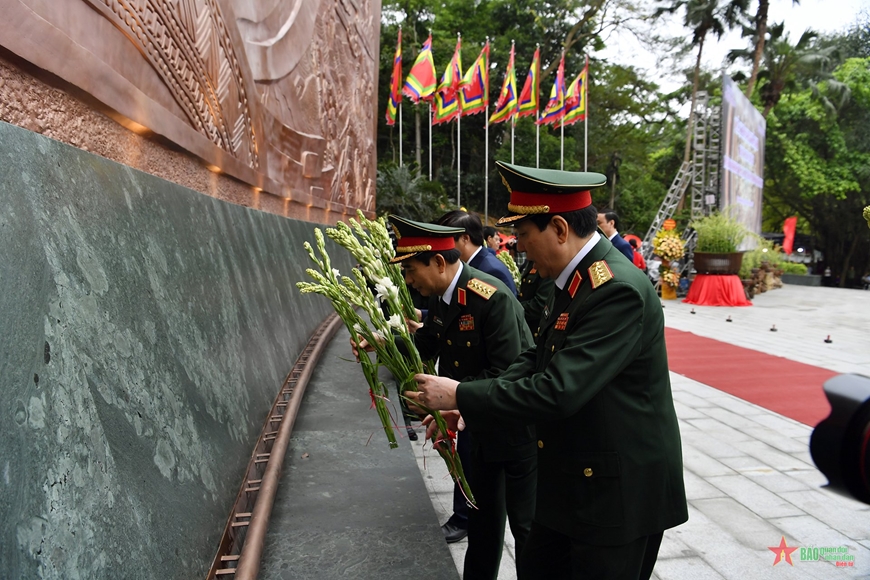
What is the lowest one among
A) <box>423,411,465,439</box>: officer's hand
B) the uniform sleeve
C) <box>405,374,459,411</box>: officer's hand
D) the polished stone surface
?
the polished stone surface

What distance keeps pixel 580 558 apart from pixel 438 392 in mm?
534

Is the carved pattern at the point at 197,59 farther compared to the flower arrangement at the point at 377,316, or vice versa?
the carved pattern at the point at 197,59

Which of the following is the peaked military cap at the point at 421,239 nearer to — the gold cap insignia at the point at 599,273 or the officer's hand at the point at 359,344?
the officer's hand at the point at 359,344

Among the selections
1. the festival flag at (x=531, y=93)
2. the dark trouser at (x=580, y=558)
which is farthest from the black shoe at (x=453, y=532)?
the festival flag at (x=531, y=93)

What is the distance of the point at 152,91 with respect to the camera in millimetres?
2547

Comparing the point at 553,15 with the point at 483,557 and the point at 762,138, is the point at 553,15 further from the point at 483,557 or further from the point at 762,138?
the point at 483,557

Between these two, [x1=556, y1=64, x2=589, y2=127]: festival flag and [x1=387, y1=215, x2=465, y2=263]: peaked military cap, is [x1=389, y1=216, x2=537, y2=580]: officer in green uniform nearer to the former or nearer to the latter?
[x1=387, y1=215, x2=465, y2=263]: peaked military cap

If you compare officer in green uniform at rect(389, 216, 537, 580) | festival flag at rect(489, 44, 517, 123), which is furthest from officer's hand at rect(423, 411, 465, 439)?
festival flag at rect(489, 44, 517, 123)

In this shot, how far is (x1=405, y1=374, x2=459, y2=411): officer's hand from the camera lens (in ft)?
5.65

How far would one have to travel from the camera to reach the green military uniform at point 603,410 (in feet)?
4.78

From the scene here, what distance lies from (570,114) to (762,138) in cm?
563

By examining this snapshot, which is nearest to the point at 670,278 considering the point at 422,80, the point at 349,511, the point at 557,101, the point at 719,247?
the point at 719,247

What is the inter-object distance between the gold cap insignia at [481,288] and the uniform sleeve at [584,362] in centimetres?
75

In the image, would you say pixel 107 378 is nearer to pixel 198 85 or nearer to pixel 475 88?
pixel 198 85
